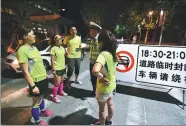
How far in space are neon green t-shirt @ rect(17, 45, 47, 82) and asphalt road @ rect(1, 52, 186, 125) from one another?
949 millimetres

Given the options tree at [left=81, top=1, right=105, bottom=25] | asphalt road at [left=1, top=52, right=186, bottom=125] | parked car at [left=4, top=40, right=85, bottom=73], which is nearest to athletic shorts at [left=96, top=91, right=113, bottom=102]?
asphalt road at [left=1, top=52, right=186, bottom=125]

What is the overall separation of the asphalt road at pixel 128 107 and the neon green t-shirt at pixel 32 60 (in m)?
0.95

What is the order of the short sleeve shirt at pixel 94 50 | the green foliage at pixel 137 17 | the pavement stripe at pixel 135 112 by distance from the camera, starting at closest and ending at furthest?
1. the pavement stripe at pixel 135 112
2. the short sleeve shirt at pixel 94 50
3. the green foliage at pixel 137 17

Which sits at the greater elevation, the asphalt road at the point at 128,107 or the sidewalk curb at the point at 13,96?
the sidewalk curb at the point at 13,96

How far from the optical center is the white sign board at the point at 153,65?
171 inches

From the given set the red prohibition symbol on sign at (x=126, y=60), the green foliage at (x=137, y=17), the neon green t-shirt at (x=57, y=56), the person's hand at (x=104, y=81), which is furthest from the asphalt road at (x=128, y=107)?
the green foliage at (x=137, y=17)

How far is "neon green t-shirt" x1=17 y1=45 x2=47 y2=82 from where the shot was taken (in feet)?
9.09

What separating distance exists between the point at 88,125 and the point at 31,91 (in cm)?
117

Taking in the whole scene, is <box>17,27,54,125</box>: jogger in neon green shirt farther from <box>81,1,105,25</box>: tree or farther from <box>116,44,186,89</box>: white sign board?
<box>81,1,105,25</box>: tree

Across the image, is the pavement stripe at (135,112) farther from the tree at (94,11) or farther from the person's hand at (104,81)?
the tree at (94,11)

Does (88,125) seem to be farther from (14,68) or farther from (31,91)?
(14,68)

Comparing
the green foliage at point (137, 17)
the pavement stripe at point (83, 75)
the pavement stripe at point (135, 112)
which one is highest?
the green foliage at point (137, 17)

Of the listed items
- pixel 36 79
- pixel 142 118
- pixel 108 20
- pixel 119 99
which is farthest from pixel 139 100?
pixel 108 20

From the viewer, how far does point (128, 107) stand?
4.27 m
